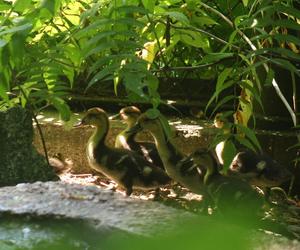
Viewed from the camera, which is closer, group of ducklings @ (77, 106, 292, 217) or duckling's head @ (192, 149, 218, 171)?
group of ducklings @ (77, 106, 292, 217)

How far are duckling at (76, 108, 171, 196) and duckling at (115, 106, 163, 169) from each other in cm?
16

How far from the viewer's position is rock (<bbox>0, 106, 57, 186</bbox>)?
102 inches

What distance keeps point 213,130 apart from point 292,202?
664 millimetres

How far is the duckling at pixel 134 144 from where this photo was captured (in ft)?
12.0

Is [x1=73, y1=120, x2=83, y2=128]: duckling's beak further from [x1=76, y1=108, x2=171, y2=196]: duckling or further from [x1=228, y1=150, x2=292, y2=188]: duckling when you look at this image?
[x1=228, y1=150, x2=292, y2=188]: duckling

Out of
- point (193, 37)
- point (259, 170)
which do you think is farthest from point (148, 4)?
point (259, 170)

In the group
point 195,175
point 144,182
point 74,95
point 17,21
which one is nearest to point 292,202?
point 195,175

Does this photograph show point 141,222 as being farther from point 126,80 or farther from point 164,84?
point 164,84

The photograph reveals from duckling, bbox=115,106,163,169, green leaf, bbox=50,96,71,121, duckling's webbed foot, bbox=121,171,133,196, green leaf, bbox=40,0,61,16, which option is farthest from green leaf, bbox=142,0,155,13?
duckling, bbox=115,106,163,169

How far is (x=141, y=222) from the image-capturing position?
58.1 inches

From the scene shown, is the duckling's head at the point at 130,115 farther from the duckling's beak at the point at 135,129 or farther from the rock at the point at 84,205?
the rock at the point at 84,205

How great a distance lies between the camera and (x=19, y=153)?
2666 millimetres

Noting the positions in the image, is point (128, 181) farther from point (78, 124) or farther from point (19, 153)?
point (19, 153)

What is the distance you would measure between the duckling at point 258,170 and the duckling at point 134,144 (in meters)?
0.53
